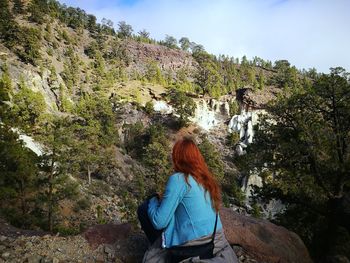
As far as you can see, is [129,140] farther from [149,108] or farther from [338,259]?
[338,259]

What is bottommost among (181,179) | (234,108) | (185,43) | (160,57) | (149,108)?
(181,179)

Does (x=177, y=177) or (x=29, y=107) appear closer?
(x=177, y=177)

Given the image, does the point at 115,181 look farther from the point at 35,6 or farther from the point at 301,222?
the point at 35,6

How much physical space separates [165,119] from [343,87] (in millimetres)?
56575

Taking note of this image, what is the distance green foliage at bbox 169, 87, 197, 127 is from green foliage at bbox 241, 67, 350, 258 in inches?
2059

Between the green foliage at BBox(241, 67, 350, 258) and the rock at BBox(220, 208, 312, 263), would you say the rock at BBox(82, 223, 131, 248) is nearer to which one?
the rock at BBox(220, 208, 312, 263)

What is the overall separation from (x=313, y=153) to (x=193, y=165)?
8734mm

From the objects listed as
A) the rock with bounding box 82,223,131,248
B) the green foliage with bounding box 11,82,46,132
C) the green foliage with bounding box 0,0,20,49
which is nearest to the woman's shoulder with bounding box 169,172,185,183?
the rock with bounding box 82,223,131,248

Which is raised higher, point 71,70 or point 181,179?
point 71,70

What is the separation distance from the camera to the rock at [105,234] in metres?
5.60

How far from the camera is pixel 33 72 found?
202ft

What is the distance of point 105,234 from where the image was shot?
575cm

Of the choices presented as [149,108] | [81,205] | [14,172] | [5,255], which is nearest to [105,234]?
[5,255]

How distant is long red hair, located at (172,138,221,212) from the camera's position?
3.33 m
